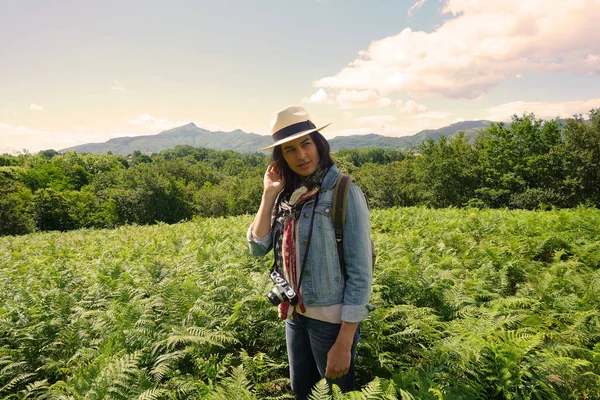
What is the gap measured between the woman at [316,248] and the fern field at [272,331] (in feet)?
1.34

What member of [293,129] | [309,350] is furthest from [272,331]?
[293,129]

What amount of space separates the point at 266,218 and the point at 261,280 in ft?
9.21

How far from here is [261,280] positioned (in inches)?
203

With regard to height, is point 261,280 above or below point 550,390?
above

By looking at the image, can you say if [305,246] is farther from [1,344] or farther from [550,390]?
[1,344]

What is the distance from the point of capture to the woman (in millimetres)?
2201

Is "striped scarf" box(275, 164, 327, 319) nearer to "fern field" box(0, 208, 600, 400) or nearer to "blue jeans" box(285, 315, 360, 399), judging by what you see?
"blue jeans" box(285, 315, 360, 399)

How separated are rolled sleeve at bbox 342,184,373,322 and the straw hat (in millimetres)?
630

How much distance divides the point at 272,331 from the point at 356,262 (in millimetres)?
2577

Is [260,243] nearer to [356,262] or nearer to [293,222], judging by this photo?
[293,222]

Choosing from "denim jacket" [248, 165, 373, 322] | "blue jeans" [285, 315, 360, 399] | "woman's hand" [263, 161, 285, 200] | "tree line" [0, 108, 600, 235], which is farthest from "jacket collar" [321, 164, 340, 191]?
"tree line" [0, 108, 600, 235]

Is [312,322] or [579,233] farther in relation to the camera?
[579,233]

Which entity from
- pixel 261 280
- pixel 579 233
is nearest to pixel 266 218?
pixel 261 280

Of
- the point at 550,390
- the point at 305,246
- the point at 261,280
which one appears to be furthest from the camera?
the point at 261,280
